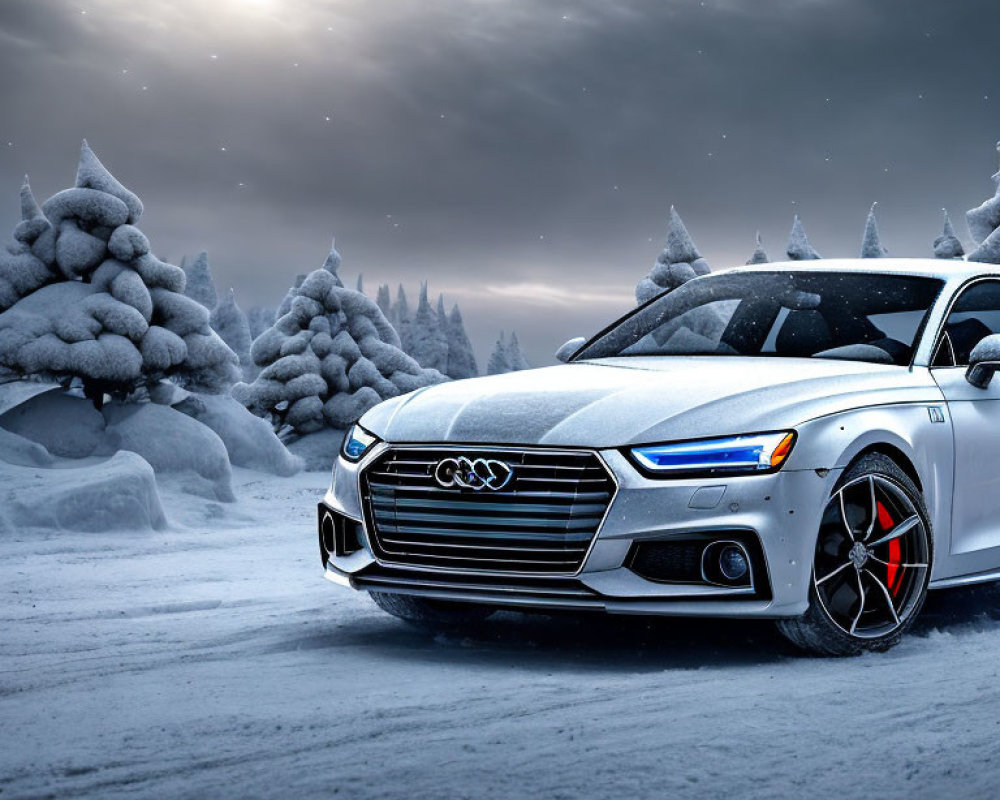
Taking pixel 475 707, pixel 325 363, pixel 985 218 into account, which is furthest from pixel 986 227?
pixel 475 707

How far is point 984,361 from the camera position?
18.6 feet

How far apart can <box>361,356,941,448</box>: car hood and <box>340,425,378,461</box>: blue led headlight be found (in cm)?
6

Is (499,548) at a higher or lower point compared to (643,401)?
lower

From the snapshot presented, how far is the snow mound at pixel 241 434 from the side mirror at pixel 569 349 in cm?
1146

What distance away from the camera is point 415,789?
3.21 metres

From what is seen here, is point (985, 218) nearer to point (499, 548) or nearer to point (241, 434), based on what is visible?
point (241, 434)

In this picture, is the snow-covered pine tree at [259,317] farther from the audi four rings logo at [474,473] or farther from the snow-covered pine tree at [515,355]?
the audi four rings logo at [474,473]

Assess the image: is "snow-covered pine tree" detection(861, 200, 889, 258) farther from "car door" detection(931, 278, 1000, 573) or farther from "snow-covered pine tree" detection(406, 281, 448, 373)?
"car door" detection(931, 278, 1000, 573)

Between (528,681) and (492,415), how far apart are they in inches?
42.7

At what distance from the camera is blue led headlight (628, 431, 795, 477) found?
474 centimetres

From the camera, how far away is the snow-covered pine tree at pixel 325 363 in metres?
24.8

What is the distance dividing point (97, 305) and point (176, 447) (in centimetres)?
211

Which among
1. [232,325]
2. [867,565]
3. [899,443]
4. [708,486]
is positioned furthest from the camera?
[232,325]

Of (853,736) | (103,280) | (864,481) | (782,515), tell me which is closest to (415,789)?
(853,736)
